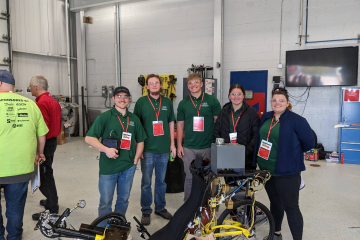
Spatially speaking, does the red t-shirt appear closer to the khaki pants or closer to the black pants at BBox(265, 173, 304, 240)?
the khaki pants

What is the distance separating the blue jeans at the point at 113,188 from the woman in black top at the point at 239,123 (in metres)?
0.92

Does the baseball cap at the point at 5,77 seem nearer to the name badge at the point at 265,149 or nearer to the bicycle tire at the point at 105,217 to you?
the bicycle tire at the point at 105,217

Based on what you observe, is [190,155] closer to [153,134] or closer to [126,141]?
[153,134]

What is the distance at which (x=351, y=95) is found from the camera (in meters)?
5.15

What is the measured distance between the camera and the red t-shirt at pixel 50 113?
2621 mm

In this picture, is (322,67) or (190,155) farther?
(322,67)

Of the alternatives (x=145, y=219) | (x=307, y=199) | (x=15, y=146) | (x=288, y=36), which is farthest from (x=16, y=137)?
(x=288, y=36)

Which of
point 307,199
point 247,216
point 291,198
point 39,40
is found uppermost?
point 39,40

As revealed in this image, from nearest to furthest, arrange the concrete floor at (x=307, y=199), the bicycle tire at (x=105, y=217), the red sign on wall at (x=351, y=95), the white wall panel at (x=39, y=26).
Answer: the bicycle tire at (x=105, y=217), the concrete floor at (x=307, y=199), the red sign on wall at (x=351, y=95), the white wall panel at (x=39, y=26)

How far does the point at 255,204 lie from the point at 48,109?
2144 mm

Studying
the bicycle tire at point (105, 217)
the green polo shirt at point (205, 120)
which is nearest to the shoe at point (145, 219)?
the bicycle tire at point (105, 217)

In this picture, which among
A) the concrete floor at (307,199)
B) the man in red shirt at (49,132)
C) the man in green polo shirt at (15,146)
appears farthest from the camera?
the man in red shirt at (49,132)

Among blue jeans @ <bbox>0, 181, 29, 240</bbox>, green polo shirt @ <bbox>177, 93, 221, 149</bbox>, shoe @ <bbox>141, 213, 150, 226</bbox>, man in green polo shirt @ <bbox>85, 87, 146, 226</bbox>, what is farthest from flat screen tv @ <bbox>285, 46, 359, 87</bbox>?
blue jeans @ <bbox>0, 181, 29, 240</bbox>

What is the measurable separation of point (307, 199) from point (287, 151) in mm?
1704
